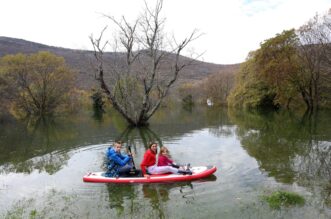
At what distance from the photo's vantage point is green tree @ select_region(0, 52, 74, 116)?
52219mm

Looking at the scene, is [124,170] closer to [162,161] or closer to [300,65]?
[162,161]

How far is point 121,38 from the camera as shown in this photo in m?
28.0

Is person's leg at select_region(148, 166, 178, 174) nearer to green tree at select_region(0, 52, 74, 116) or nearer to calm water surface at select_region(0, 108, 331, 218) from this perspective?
calm water surface at select_region(0, 108, 331, 218)

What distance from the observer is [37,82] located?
5356cm

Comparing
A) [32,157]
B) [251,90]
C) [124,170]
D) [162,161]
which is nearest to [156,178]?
[162,161]

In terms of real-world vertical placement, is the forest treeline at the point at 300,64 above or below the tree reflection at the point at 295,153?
above

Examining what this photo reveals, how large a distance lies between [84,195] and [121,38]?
1941 centimetres

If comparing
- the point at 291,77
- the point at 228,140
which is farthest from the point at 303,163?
the point at 291,77

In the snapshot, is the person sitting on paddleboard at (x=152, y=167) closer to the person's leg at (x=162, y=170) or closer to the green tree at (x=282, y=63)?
the person's leg at (x=162, y=170)

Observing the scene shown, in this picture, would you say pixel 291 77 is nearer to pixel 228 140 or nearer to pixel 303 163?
pixel 228 140

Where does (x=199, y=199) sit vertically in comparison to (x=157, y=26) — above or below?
below

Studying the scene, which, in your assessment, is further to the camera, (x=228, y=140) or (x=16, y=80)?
(x=16, y=80)

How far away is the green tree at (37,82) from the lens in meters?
52.2

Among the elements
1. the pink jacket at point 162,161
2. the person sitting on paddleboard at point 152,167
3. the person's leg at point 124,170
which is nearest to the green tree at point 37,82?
Answer: the person's leg at point 124,170
